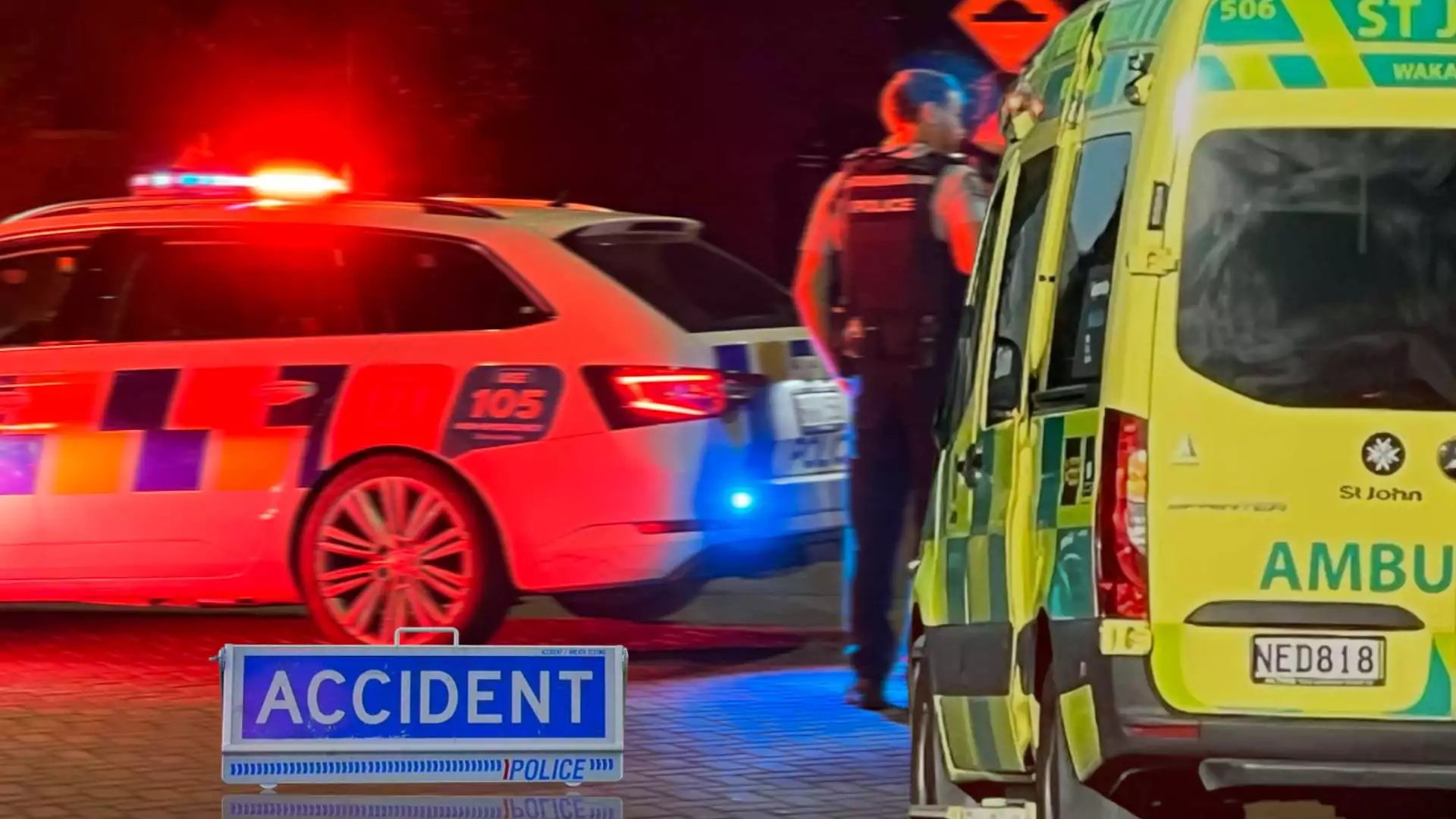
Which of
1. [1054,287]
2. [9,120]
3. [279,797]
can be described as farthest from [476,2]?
[1054,287]

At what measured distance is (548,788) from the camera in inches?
309

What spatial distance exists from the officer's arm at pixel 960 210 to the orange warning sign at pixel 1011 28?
157 centimetres

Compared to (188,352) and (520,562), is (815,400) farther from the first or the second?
(188,352)

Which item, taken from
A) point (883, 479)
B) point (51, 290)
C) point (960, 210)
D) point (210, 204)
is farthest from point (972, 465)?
point (51, 290)

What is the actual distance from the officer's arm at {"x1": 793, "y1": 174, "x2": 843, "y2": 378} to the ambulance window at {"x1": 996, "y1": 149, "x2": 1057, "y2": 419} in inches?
102

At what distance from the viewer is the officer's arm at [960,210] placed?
353 inches

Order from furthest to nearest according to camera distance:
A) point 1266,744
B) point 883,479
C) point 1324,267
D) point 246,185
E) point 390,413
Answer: point 246,185 < point 390,413 < point 883,479 < point 1324,267 < point 1266,744

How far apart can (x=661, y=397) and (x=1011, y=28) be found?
2.10 meters

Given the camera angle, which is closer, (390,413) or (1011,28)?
(390,413)

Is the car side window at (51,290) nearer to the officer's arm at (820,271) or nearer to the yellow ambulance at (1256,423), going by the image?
the officer's arm at (820,271)

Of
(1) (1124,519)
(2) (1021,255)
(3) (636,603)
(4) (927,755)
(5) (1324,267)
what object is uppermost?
(2) (1021,255)

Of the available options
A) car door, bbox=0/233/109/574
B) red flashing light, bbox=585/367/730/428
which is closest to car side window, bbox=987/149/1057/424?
red flashing light, bbox=585/367/730/428

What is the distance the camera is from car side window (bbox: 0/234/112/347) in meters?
10.1

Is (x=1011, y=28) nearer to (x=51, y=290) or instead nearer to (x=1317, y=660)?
(x=51, y=290)
